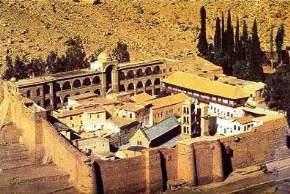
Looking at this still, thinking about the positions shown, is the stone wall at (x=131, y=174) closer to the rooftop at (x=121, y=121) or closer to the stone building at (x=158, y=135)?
the stone building at (x=158, y=135)

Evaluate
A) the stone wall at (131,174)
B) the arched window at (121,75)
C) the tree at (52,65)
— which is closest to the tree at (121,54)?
the tree at (52,65)

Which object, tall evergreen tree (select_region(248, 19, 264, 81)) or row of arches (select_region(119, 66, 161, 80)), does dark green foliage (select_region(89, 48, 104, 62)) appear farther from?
tall evergreen tree (select_region(248, 19, 264, 81))

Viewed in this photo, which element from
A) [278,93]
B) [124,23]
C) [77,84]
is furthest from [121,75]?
[124,23]

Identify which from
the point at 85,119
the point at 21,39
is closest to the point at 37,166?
the point at 85,119

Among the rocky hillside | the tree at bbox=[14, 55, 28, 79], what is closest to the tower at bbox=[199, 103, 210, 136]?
the tree at bbox=[14, 55, 28, 79]

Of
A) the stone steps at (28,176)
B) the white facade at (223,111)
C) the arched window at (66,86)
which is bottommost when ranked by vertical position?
the stone steps at (28,176)
